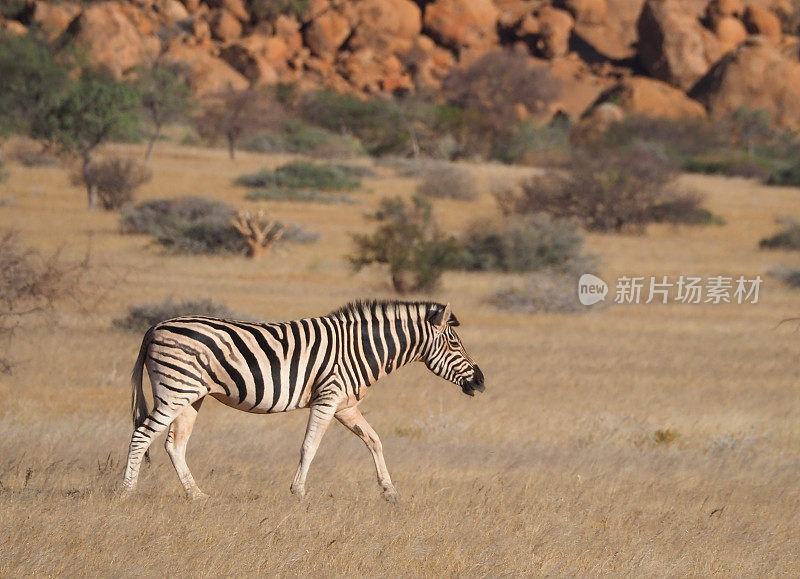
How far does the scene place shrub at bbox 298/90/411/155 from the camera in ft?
223

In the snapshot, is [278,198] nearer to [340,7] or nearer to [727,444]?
[727,444]

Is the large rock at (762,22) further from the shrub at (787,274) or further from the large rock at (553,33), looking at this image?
the shrub at (787,274)

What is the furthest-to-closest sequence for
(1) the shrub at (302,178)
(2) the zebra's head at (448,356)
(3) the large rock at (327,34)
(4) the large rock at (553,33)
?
(4) the large rock at (553,33) < (3) the large rock at (327,34) < (1) the shrub at (302,178) < (2) the zebra's head at (448,356)

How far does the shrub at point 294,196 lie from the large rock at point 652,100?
→ 51.6 meters

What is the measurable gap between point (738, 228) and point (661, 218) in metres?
2.74

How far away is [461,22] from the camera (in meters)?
108

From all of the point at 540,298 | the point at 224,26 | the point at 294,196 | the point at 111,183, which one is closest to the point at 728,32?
the point at 224,26

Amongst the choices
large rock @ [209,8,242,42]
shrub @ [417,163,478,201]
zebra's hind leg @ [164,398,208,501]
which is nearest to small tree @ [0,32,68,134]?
shrub @ [417,163,478,201]

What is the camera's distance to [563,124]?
88312mm

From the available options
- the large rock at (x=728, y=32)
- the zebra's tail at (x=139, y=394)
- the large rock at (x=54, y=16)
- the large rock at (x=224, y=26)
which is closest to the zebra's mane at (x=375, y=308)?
the zebra's tail at (x=139, y=394)

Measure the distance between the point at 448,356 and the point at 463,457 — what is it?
3.30 metres

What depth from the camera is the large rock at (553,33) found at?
10656 centimetres

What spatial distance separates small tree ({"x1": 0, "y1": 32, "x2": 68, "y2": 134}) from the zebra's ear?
3819cm

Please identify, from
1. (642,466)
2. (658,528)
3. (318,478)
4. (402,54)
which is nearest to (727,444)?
(642,466)
